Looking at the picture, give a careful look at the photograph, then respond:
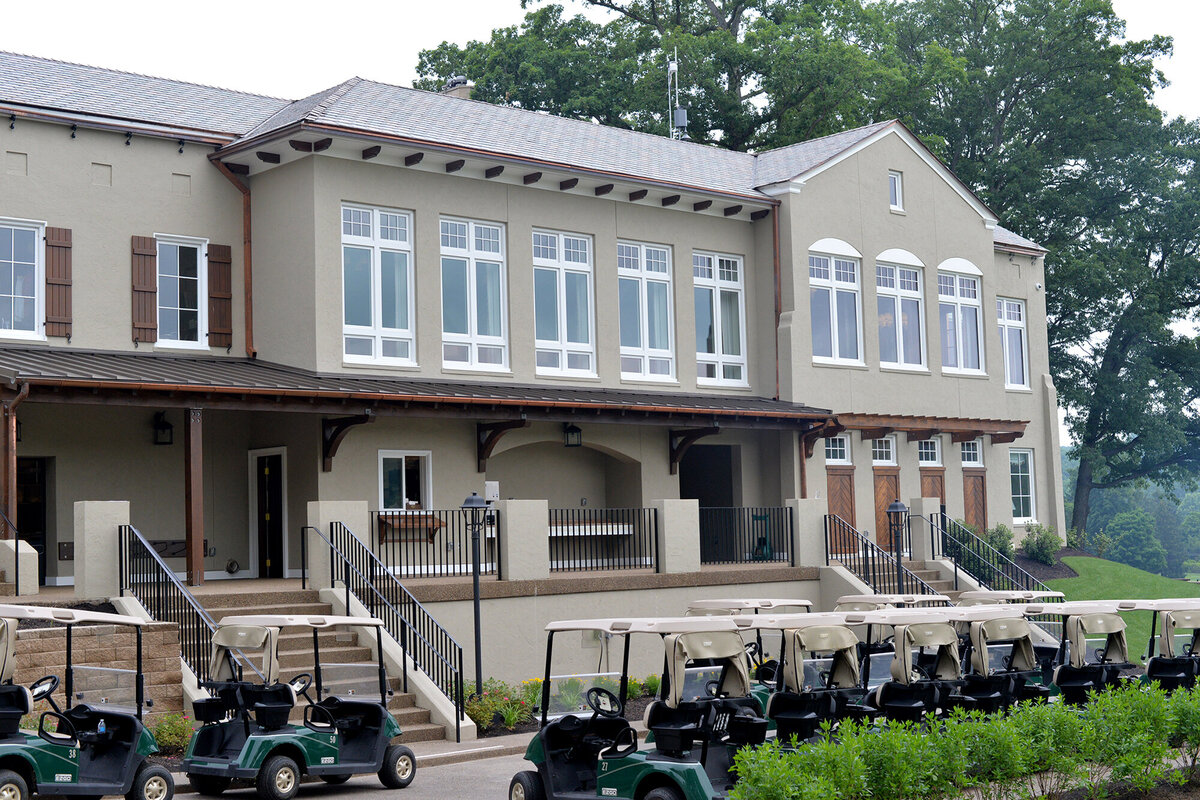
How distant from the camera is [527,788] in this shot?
11.8 metres

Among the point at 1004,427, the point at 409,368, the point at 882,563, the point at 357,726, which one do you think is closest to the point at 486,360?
the point at 409,368

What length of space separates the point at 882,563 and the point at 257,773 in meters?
15.4

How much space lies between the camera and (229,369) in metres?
21.2

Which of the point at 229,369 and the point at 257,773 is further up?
the point at 229,369

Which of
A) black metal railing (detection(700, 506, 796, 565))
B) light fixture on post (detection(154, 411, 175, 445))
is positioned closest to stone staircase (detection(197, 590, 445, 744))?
light fixture on post (detection(154, 411, 175, 445))

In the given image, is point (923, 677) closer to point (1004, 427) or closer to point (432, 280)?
point (432, 280)

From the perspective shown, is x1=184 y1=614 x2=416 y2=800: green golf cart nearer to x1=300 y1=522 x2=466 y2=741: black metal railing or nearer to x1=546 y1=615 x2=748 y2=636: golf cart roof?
x1=546 y1=615 x2=748 y2=636: golf cart roof

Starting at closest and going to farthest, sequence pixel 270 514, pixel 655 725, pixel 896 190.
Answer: pixel 655 725 < pixel 270 514 < pixel 896 190

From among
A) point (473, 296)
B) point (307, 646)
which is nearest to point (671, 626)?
point (307, 646)

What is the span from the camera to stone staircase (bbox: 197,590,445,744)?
645 inches

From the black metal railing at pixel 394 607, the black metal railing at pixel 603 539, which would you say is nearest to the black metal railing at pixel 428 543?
the black metal railing at pixel 394 607

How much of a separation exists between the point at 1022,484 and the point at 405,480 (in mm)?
17595

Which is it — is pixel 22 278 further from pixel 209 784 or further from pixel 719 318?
pixel 719 318

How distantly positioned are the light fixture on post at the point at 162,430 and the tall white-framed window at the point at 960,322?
16.9m
